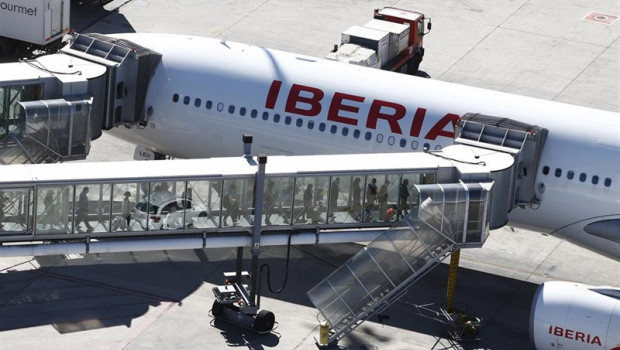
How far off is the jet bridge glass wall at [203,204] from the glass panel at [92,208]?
0.03 m

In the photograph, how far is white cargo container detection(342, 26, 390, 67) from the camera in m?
62.4

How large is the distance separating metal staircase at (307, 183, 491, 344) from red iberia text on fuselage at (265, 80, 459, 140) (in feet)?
15.1

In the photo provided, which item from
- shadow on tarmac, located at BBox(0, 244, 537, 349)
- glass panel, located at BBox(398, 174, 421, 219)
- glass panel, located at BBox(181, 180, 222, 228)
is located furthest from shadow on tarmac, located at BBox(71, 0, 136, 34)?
glass panel, located at BBox(398, 174, 421, 219)

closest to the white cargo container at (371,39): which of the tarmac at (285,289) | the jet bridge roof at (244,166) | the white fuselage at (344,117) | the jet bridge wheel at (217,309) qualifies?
the tarmac at (285,289)

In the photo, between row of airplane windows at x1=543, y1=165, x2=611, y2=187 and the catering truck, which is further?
the catering truck

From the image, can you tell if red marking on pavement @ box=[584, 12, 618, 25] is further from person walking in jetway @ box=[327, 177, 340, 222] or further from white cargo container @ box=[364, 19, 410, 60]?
person walking in jetway @ box=[327, 177, 340, 222]

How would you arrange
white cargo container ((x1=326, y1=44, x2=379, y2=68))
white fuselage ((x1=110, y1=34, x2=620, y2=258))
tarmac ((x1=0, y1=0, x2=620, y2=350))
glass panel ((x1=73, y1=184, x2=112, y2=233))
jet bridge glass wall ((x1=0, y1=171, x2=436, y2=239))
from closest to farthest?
jet bridge glass wall ((x1=0, y1=171, x2=436, y2=239))
glass panel ((x1=73, y1=184, x2=112, y2=233))
tarmac ((x1=0, y1=0, x2=620, y2=350))
white fuselage ((x1=110, y1=34, x2=620, y2=258))
white cargo container ((x1=326, y1=44, x2=379, y2=68))

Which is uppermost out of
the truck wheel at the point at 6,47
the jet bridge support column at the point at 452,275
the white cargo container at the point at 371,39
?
the white cargo container at the point at 371,39

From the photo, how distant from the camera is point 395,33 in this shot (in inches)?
2509

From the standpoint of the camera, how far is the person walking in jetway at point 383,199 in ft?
145

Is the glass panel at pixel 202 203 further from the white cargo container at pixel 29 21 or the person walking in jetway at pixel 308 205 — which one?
the white cargo container at pixel 29 21

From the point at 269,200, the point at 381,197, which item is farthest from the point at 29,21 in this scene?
the point at 381,197

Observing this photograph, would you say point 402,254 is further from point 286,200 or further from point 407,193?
point 286,200

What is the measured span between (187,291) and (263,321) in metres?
3.82
